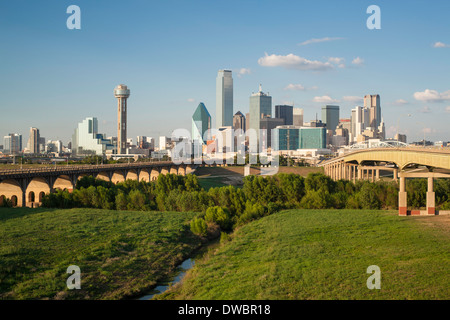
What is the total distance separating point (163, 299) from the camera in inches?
953

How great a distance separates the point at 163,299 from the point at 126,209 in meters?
34.7

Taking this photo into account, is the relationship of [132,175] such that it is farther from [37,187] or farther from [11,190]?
[11,190]

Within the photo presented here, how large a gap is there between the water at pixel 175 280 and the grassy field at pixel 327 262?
106 cm

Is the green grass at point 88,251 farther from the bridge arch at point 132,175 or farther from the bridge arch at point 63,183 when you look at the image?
the bridge arch at point 132,175

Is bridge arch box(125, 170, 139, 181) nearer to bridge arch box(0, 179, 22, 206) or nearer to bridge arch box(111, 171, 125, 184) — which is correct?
bridge arch box(111, 171, 125, 184)

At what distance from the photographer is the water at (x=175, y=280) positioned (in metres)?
26.3

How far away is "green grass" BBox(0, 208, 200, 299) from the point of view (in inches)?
993

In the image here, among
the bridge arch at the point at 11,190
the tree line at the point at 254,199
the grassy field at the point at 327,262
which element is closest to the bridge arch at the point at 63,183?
the bridge arch at the point at 11,190

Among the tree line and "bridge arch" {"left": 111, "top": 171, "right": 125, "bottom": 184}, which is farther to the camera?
"bridge arch" {"left": 111, "top": 171, "right": 125, "bottom": 184}

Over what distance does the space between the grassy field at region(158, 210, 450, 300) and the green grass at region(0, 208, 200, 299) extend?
3.56 m

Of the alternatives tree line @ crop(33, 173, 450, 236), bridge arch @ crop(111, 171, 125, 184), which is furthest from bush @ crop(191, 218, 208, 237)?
bridge arch @ crop(111, 171, 125, 184)

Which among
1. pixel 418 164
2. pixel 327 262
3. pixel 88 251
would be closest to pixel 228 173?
pixel 418 164

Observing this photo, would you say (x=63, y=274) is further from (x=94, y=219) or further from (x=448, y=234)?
A: (x=448, y=234)

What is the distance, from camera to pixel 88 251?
32.2m
